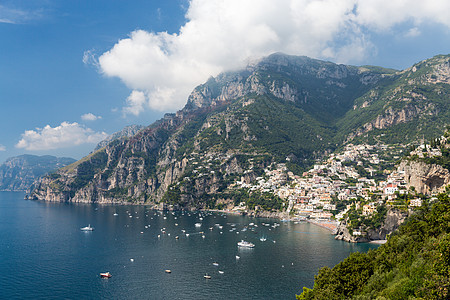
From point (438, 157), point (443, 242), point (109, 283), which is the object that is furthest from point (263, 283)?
point (438, 157)

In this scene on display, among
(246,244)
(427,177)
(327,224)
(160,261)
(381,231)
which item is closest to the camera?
(160,261)

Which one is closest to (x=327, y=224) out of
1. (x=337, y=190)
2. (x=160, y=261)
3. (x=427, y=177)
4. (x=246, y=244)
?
(x=337, y=190)

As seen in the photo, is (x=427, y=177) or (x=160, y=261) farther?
(x=427, y=177)

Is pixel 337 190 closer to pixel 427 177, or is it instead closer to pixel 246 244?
pixel 427 177

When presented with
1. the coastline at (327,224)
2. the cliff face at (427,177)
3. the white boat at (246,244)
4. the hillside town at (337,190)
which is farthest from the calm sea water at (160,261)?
the cliff face at (427,177)

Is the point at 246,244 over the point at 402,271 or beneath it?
beneath

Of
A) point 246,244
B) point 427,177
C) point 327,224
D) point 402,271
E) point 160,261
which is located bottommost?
point 160,261
